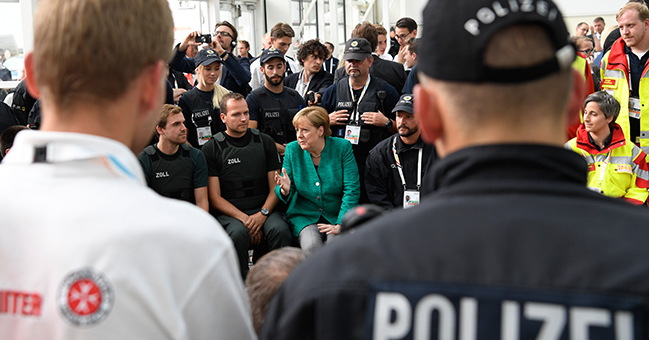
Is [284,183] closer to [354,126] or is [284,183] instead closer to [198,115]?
[354,126]

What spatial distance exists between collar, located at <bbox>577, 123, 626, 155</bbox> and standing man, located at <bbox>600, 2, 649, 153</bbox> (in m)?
0.65

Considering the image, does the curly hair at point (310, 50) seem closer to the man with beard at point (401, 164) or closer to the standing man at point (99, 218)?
the man with beard at point (401, 164)

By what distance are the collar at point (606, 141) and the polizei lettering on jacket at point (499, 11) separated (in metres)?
4.16

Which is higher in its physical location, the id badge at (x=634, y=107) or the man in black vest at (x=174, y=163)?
the id badge at (x=634, y=107)

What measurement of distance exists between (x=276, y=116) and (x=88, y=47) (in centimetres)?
483

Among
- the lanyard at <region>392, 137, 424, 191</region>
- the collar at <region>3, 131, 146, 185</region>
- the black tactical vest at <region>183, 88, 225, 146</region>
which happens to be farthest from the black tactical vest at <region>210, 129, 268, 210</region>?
the collar at <region>3, 131, 146, 185</region>

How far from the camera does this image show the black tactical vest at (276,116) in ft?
18.9

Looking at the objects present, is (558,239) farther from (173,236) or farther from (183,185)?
(183,185)

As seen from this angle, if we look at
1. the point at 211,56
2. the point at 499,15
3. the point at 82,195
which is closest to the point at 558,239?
the point at 499,15

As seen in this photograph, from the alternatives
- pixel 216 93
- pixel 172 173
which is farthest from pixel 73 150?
pixel 216 93

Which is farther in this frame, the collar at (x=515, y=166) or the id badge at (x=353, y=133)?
the id badge at (x=353, y=133)

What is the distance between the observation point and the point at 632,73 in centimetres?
524

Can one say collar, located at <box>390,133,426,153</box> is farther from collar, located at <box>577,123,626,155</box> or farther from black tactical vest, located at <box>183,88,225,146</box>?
black tactical vest, located at <box>183,88,225,146</box>

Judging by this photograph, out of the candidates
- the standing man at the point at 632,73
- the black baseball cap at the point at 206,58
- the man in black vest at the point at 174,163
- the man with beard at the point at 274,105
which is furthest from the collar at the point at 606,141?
the black baseball cap at the point at 206,58
